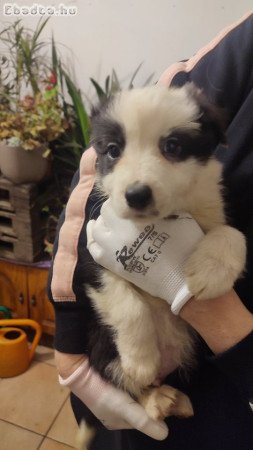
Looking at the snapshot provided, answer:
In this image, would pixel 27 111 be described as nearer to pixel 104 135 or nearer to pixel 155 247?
pixel 104 135

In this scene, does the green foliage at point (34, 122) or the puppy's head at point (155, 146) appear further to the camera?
the green foliage at point (34, 122)

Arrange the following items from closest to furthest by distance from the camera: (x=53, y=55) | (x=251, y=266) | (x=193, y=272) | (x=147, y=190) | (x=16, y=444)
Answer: (x=147, y=190), (x=193, y=272), (x=251, y=266), (x=16, y=444), (x=53, y=55)

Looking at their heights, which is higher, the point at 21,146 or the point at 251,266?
the point at 251,266

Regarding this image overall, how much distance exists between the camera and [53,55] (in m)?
2.18

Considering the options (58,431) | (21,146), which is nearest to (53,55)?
(21,146)

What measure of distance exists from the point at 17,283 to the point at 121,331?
146 cm

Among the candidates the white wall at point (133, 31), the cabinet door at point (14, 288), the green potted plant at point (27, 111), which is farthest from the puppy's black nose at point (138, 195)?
the cabinet door at point (14, 288)

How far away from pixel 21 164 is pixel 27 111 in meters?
0.28

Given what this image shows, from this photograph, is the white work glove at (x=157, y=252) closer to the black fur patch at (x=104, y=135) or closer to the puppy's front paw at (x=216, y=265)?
the puppy's front paw at (x=216, y=265)

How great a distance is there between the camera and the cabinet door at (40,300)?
221 centimetres

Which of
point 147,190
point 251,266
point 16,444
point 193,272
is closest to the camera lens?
point 147,190

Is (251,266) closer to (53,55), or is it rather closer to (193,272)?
Result: (193,272)

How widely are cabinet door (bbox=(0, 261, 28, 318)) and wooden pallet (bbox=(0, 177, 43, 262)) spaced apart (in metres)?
0.08

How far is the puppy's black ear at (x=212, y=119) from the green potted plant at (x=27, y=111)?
1.22 metres
